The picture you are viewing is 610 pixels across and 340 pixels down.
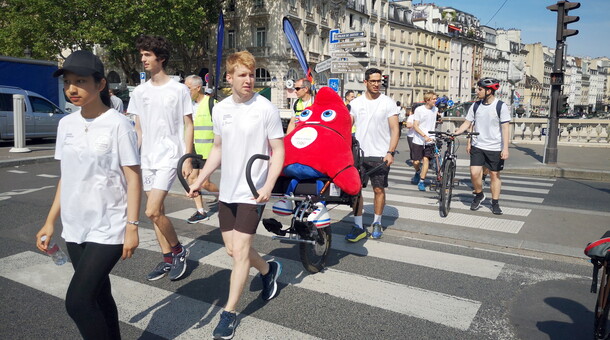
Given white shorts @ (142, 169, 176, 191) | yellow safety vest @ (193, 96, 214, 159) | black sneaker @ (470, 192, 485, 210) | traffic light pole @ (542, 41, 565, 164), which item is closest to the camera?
white shorts @ (142, 169, 176, 191)

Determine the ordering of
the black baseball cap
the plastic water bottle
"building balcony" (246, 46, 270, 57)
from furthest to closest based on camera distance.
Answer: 1. "building balcony" (246, 46, 270, 57)
2. the plastic water bottle
3. the black baseball cap

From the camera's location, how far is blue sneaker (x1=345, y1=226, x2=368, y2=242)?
18.7 ft

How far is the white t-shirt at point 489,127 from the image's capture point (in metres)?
7.25

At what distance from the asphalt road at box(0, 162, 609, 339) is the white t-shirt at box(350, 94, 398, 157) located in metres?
1.12

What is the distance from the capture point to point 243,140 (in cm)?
344

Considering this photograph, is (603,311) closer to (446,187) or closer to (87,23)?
(446,187)

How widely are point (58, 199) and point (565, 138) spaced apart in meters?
22.0

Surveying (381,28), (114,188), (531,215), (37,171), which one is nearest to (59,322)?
(114,188)

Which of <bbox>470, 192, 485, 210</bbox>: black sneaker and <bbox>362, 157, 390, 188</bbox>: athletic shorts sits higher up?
<bbox>362, 157, 390, 188</bbox>: athletic shorts

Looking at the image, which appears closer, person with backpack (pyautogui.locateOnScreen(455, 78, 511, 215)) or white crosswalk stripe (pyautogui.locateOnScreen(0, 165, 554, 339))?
white crosswalk stripe (pyautogui.locateOnScreen(0, 165, 554, 339))

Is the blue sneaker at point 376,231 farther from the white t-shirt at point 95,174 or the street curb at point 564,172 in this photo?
the street curb at point 564,172

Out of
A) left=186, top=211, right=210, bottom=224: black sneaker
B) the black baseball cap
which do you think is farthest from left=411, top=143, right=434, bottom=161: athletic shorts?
the black baseball cap

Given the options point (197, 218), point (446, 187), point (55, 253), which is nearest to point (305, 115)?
point (55, 253)

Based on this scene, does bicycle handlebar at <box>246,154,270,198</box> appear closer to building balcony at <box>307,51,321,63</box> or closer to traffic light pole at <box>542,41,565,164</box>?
traffic light pole at <box>542,41,565,164</box>
